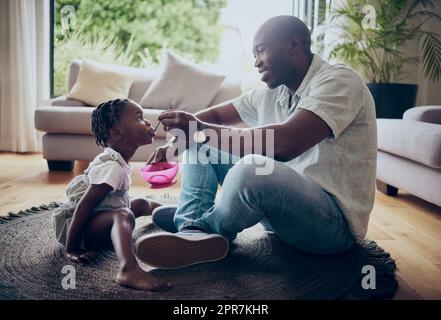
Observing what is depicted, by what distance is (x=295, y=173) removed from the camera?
1070mm

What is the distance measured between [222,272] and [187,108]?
1.99 meters

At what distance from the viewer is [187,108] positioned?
3.00 meters

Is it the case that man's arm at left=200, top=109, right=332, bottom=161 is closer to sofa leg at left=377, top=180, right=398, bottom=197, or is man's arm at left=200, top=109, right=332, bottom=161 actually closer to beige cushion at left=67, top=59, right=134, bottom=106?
sofa leg at left=377, top=180, right=398, bottom=197

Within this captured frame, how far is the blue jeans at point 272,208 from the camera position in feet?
3.39

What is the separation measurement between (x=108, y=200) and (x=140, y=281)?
34 centimetres

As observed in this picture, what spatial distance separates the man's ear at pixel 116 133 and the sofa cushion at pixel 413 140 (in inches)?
50.0


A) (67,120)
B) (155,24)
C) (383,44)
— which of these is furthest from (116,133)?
(155,24)

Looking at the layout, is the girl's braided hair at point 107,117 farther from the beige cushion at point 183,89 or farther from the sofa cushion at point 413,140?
the beige cushion at point 183,89

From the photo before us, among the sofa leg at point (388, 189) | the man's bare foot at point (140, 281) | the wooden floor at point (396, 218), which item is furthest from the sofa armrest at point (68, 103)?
the man's bare foot at point (140, 281)

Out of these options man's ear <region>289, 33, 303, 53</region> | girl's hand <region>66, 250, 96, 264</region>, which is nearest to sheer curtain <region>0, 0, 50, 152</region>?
girl's hand <region>66, 250, 96, 264</region>

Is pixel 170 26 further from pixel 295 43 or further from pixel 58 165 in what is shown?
pixel 295 43
